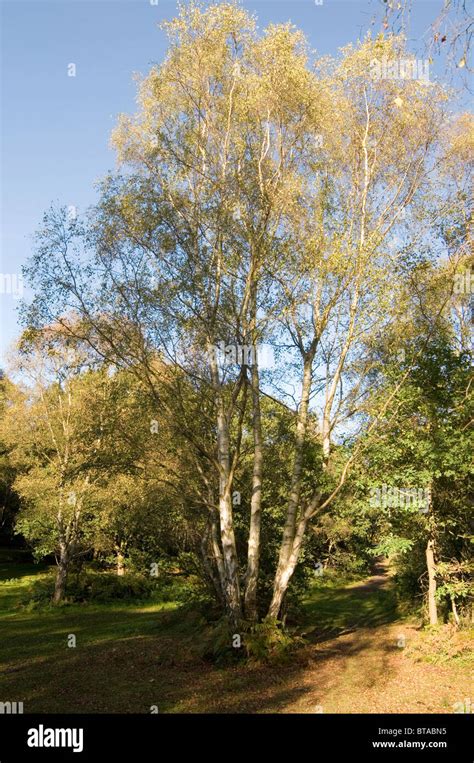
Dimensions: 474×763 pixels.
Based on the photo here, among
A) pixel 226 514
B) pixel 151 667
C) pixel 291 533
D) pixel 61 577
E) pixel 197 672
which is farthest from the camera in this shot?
pixel 61 577

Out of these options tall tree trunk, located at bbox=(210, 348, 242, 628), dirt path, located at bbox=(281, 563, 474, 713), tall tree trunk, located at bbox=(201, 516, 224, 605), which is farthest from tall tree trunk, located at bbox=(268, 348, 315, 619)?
tall tree trunk, located at bbox=(201, 516, 224, 605)

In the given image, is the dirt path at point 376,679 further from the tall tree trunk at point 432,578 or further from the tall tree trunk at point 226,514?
the tall tree trunk at point 226,514

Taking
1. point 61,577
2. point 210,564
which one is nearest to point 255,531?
point 210,564

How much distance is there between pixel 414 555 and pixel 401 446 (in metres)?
6.80

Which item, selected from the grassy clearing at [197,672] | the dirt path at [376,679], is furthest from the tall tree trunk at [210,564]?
the dirt path at [376,679]

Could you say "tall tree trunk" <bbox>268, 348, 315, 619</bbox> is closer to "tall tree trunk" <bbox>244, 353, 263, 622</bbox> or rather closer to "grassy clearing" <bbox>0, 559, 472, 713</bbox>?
"tall tree trunk" <bbox>244, 353, 263, 622</bbox>

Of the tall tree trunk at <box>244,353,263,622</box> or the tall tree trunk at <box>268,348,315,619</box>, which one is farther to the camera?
the tall tree trunk at <box>244,353,263,622</box>

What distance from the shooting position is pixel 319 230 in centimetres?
1752

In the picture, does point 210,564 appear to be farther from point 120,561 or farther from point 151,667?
point 120,561

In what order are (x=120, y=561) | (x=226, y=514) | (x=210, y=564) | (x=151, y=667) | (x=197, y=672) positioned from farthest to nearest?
(x=120, y=561) < (x=210, y=564) < (x=226, y=514) < (x=151, y=667) < (x=197, y=672)

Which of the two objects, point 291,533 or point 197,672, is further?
point 291,533

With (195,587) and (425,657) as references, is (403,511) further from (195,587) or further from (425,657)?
(195,587)

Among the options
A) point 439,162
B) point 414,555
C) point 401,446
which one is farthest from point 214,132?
point 414,555
